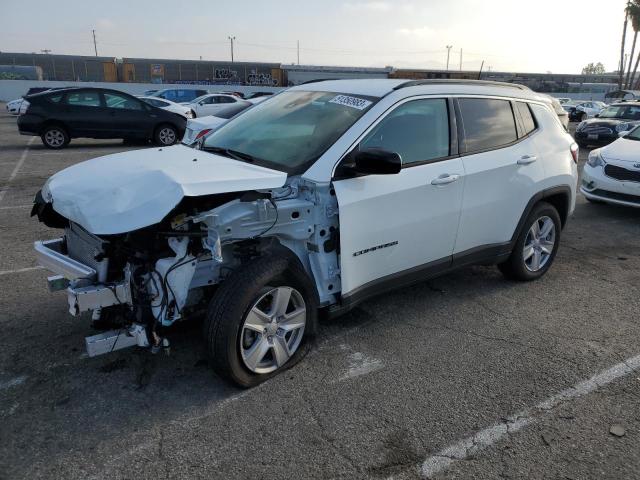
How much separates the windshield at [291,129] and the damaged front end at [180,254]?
0.31 meters

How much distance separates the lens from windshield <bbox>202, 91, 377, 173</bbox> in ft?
11.9

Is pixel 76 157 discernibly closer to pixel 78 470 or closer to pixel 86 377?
pixel 86 377

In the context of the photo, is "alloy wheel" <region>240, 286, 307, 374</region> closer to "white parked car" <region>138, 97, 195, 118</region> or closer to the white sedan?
"white parked car" <region>138, 97, 195, 118</region>

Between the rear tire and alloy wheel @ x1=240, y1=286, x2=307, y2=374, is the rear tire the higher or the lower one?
the higher one

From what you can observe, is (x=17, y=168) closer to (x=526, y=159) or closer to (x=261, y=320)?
(x=261, y=320)

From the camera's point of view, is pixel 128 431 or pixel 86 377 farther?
pixel 86 377

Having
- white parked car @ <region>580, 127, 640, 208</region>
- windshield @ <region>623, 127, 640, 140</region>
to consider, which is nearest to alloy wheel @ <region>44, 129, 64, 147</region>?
white parked car @ <region>580, 127, 640, 208</region>

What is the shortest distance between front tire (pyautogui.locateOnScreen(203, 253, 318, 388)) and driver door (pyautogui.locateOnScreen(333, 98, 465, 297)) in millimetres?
374

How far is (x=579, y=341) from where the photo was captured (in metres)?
4.05

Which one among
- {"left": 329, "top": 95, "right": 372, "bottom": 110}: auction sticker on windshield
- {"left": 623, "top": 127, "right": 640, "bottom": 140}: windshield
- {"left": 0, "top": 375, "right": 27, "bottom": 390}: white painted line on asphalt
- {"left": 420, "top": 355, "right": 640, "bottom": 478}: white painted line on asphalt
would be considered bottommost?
{"left": 420, "top": 355, "right": 640, "bottom": 478}: white painted line on asphalt

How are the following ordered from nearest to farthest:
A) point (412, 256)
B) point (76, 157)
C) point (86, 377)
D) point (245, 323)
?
point (245, 323), point (86, 377), point (412, 256), point (76, 157)

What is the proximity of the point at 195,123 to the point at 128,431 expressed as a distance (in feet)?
24.7

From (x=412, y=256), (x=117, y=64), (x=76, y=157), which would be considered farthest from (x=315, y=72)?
(x=412, y=256)

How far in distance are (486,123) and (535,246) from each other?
4.72 ft
